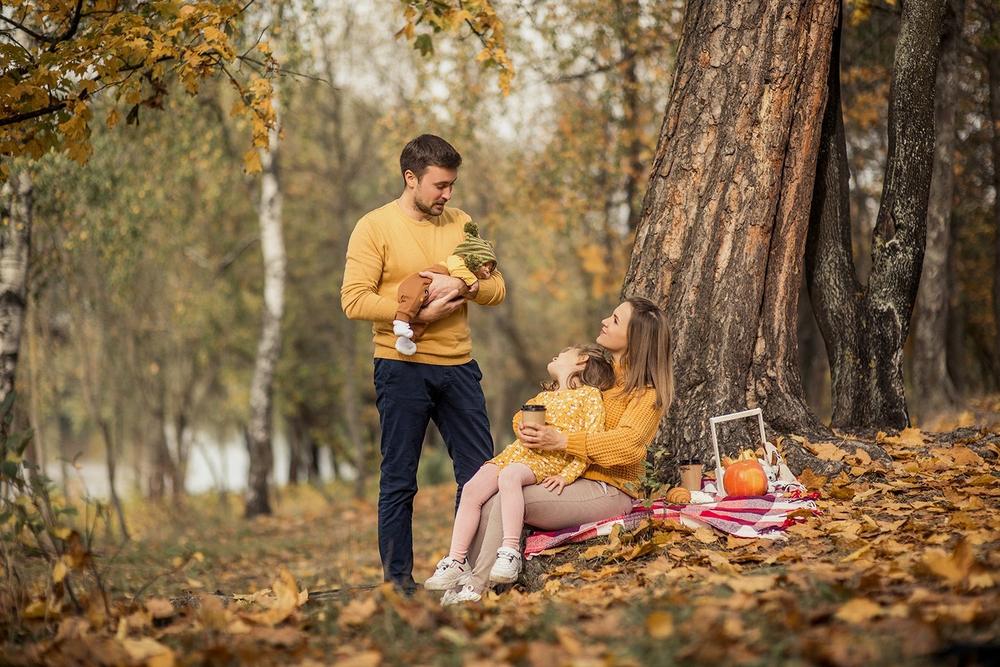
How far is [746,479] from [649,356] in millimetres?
814

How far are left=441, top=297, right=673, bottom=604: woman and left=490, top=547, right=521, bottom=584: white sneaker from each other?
0.13 m

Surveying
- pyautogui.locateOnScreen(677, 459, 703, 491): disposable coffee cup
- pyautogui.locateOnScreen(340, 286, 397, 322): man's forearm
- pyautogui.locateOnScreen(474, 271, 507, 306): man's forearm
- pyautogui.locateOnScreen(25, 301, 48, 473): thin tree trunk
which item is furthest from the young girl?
pyautogui.locateOnScreen(25, 301, 48, 473): thin tree trunk

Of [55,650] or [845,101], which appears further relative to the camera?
[845,101]

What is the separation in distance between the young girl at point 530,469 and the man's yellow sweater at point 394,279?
50cm

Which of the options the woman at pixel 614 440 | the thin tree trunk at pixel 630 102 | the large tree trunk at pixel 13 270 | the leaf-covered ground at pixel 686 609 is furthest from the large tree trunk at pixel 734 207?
the thin tree trunk at pixel 630 102

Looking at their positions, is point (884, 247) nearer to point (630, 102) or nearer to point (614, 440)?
point (614, 440)

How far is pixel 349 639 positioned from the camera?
11.1 ft

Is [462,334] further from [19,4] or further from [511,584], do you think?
[19,4]

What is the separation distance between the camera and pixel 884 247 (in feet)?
22.1

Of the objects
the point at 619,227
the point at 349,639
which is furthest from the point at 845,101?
the point at 349,639

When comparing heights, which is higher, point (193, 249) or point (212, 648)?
point (193, 249)

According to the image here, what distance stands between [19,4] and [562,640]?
485cm

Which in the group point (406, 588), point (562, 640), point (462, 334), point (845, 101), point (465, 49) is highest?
point (465, 49)

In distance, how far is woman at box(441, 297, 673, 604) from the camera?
4562 mm
